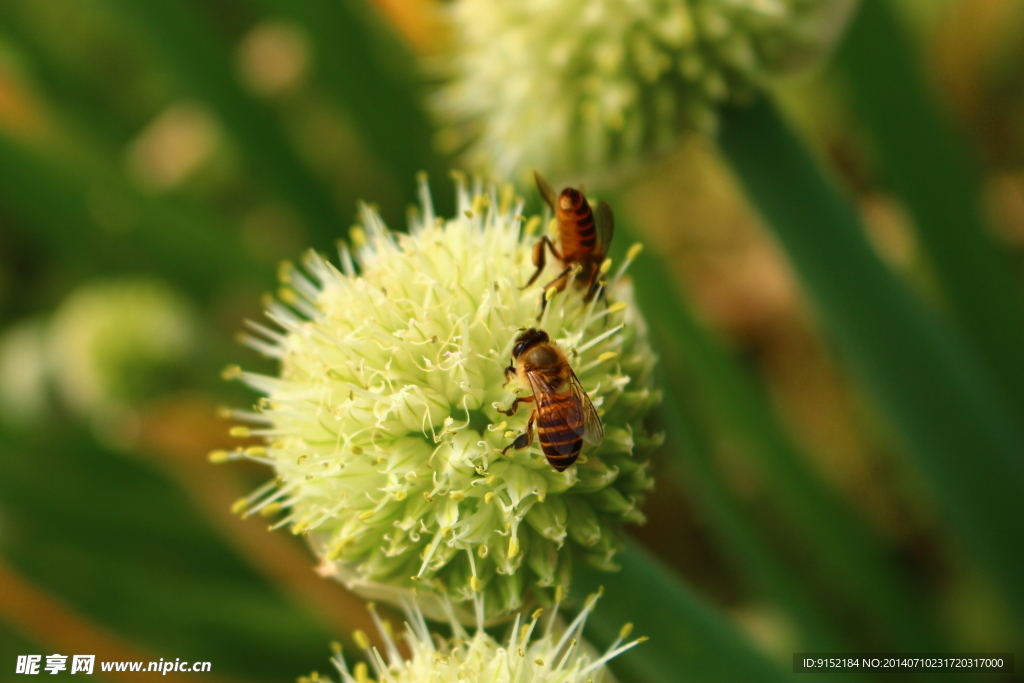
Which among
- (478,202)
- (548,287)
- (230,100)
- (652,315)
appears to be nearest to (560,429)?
(548,287)

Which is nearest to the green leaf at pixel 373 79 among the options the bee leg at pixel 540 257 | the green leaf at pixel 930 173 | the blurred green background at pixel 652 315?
the blurred green background at pixel 652 315

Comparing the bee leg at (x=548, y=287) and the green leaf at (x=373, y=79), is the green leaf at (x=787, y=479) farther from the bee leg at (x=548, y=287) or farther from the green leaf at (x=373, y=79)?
the green leaf at (x=373, y=79)

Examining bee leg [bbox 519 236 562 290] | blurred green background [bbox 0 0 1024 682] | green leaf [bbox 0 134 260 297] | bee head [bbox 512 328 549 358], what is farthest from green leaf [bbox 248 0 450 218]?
bee head [bbox 512 328 549 358]

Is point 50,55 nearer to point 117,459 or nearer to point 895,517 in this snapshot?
point 117,459

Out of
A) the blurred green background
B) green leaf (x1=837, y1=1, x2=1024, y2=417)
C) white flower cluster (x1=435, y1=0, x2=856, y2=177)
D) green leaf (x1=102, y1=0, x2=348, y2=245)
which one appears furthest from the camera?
green leaf (x1=102, y1=0, x2=348, y2=245)

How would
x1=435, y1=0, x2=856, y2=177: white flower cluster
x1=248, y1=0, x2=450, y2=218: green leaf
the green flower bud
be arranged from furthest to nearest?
the green flower bud, x1=248, y1=0, x2=450, y2=218: green leaf, x1=435, y1=0, x2=856, y2=177: white flower cluster

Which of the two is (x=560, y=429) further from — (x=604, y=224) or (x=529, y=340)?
(x=604, y=224)

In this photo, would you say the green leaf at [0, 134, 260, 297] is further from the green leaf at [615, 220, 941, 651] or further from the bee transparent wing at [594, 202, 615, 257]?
the bee transparent wing at [594, 202, 615, 257]
